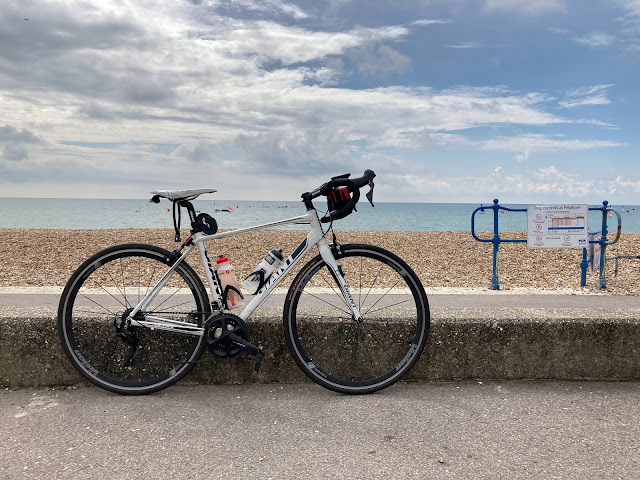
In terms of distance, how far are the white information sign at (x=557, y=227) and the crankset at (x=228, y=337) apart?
22.8ft

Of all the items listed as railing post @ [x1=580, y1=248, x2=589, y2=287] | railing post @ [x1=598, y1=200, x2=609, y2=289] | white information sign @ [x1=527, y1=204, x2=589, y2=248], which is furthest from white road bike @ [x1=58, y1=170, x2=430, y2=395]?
railing post @ [x1=580, y1=248, x2=589, y2=287]

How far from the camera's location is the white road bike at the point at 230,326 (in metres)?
3.49

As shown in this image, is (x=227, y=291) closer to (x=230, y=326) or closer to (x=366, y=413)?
(x=230, y=326)

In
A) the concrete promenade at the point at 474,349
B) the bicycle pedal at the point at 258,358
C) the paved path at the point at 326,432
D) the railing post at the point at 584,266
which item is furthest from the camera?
the railing post at the point at 584,266

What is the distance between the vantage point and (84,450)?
109 inches

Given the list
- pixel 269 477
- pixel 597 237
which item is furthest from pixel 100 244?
pixel 269 477

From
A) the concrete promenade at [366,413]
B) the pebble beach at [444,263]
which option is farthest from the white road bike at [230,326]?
the pebble beach at [444,263]

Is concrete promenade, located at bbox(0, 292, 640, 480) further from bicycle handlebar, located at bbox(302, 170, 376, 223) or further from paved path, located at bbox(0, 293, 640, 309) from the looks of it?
paved path, located at bbox(0, 293, 640, 309)

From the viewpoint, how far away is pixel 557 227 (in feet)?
30.1

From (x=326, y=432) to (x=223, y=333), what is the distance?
0.93 metres

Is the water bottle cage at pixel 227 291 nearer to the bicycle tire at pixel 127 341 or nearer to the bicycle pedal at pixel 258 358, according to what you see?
the bicycle tire at pixel 127 341

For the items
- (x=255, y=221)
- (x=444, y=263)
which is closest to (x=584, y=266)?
(x=444, y=263)

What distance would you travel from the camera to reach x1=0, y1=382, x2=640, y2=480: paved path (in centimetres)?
257

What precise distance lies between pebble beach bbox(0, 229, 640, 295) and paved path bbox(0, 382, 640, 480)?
10.8 ft
